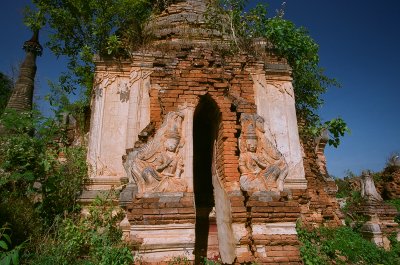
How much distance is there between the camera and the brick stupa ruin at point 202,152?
13.3ft

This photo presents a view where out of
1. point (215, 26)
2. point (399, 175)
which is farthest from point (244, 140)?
point (399, 175)

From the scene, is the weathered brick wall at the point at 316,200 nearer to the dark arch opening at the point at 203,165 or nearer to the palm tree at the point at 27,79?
the dark arch opening at the point at 203,165

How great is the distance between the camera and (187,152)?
4.52 meters

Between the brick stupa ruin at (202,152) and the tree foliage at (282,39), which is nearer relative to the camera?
the brick stupa ruin at (202,152)

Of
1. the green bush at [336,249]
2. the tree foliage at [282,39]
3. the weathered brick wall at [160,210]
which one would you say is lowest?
the green bush at [336,249]

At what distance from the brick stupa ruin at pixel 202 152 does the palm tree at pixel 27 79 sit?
7806 mm

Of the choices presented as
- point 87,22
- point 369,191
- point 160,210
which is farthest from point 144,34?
point 369,191

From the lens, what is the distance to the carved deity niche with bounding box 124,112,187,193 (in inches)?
164

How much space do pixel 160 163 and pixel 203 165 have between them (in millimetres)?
2998

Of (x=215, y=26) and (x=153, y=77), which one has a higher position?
(x=215, y=26)

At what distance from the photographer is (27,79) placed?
13.2 m

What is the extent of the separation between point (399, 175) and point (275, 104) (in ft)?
37.5

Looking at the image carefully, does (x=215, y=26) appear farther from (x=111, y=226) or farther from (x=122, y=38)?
(x=111, y=226)

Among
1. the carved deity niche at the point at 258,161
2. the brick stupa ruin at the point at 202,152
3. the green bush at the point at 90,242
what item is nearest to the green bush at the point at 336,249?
the brick stupa ruin at the point at 202,152
